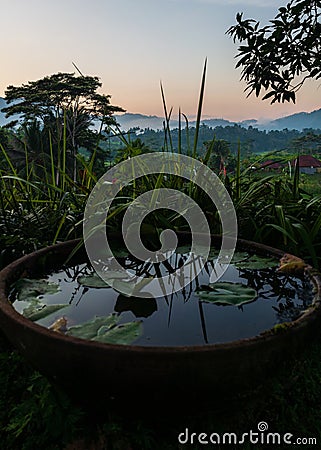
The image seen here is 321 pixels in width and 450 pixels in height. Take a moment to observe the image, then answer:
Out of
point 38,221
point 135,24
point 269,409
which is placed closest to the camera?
point 269,409

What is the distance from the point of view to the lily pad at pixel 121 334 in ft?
2.22

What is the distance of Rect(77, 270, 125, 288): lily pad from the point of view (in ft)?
3.16

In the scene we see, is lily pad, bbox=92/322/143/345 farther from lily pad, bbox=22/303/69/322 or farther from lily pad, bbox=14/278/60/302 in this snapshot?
lily pad, bbox=14/278/60/302

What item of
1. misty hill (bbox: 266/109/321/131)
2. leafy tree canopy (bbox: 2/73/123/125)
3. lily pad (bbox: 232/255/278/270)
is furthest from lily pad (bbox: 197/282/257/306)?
misty hill (bbox: 266/109/321/131)

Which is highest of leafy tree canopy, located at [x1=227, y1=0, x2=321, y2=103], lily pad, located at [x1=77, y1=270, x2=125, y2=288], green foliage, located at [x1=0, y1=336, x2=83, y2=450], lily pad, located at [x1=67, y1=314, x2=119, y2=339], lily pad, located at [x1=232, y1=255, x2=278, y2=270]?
leafy tree canopy, located at [x1=227, y1=0, x2=321, y2=103]

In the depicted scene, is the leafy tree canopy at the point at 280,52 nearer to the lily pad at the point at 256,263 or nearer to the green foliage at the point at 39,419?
the lily pad at the point at 256,263

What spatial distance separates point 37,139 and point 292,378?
14.6 m

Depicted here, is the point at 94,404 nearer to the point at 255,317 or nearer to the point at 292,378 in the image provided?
the point at 255,317

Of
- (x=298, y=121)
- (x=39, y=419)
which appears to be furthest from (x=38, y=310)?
(x=298, y=121)

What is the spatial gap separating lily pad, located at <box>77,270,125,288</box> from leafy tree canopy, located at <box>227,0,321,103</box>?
1093mm

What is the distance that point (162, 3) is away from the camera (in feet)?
23.1

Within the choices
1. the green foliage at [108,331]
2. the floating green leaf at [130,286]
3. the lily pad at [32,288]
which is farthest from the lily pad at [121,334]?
the lily pad at [32,288]

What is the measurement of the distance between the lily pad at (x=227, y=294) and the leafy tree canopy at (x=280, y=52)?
105 cm

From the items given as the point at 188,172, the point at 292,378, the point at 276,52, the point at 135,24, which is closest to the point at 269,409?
the point at 292,378
